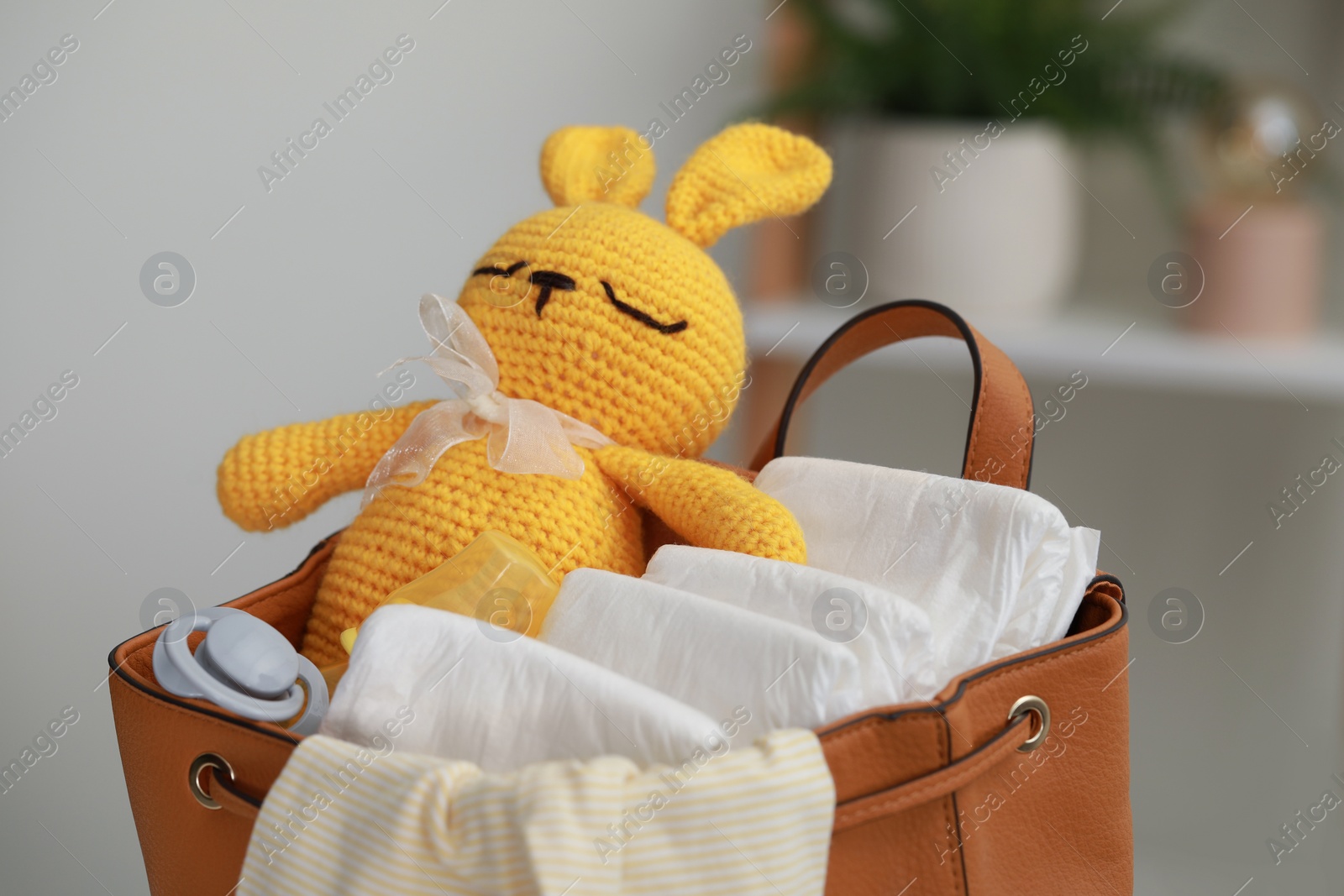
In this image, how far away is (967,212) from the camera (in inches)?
41.4

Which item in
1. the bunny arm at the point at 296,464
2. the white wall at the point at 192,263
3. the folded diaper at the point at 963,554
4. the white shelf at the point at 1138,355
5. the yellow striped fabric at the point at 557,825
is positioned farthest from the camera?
the white shelf at the point at 1138,355

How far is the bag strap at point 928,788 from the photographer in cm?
38

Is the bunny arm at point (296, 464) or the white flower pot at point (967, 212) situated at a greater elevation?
the bunny arm at point (296, 464)

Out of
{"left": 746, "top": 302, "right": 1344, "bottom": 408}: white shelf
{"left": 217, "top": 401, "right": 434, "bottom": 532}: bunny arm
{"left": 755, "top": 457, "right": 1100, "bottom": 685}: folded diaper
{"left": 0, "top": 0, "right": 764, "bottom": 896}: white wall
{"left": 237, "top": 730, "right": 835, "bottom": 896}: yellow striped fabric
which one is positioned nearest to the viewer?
{"left": 237, "top": 730, "right": 835, "bottom": 896}: yellow striped fabric

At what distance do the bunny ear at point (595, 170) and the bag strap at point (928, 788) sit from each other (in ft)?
1.14

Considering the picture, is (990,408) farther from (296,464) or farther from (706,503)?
(296,464)

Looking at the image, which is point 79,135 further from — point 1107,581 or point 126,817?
point 1107,581

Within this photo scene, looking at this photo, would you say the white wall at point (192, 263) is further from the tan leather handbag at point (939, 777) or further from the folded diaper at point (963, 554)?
the folded diaper at point (963, 554)

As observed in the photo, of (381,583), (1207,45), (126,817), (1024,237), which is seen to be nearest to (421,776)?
(381,583)

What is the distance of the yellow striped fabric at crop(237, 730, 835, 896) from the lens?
0.34m

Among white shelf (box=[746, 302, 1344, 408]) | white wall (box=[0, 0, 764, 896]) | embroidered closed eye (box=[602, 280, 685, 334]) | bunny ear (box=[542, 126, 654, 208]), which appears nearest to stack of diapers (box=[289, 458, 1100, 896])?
embroidered closed eye (box=[602, 280, 685, 334])

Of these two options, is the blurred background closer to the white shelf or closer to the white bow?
the white shelf

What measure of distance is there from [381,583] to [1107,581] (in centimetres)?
34

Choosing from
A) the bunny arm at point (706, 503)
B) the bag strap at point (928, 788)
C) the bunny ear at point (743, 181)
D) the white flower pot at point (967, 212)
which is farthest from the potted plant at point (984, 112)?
the bag strap at point (928, 788)
